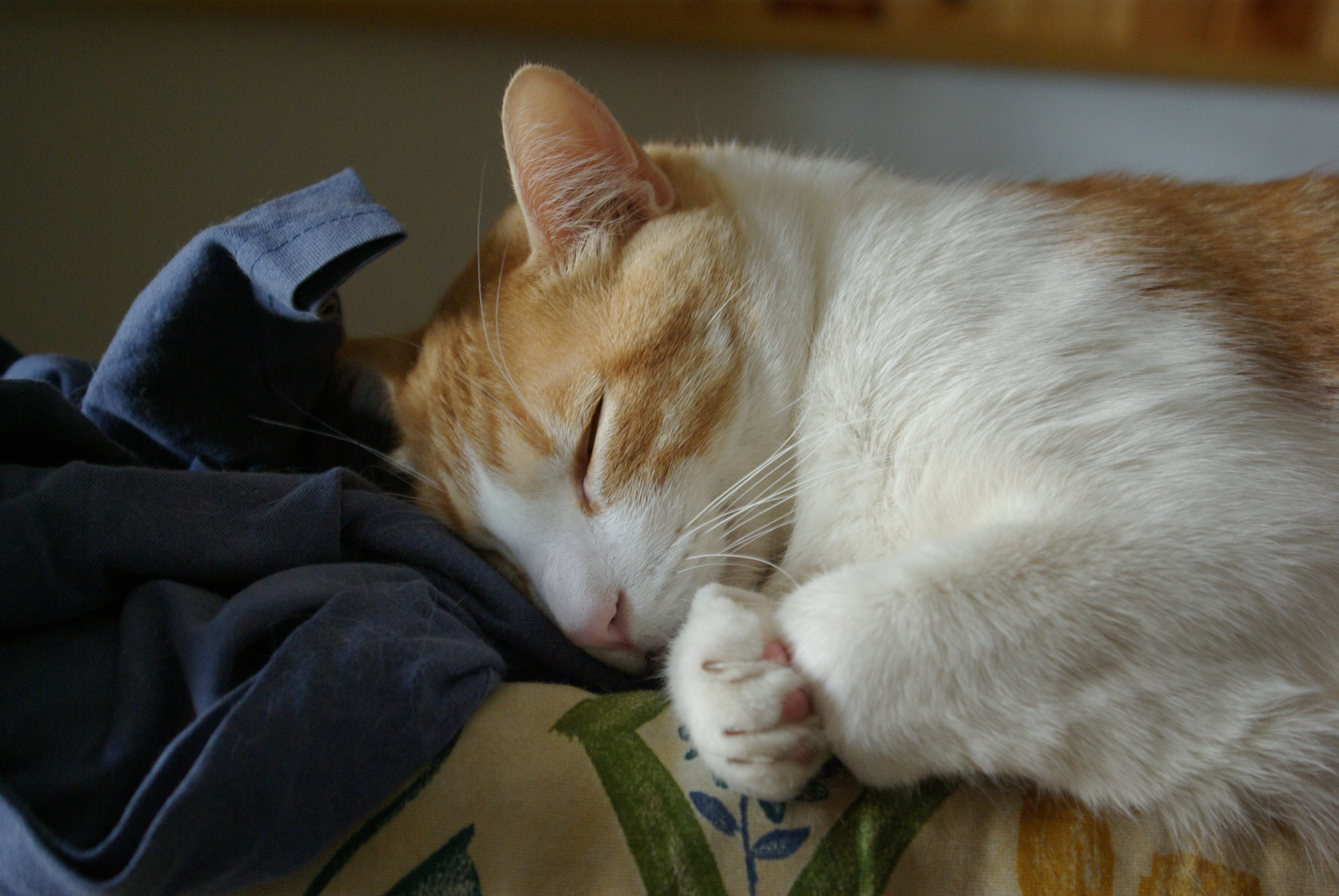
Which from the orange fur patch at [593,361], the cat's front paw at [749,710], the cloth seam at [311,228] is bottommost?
the cat's front paw at [749,710]

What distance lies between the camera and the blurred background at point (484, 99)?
1980 mm

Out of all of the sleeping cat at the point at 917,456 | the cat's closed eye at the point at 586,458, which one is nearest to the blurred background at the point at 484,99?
the sleeping cat at the point at 917,456

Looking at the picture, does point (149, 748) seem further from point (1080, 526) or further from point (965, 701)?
point (1080, 526)

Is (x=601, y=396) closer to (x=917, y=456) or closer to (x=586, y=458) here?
(x=586, y=458)

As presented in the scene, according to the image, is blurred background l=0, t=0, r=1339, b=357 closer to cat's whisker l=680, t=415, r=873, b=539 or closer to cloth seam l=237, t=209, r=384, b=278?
cat's whisker l=680, t=415, r=873, b=539

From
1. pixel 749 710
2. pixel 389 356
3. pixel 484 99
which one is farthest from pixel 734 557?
pixel 484 99

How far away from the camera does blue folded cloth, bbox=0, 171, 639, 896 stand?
2.03 feet

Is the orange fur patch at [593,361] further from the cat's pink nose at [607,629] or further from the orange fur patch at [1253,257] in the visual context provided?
the orange fur patch at [1253,257]

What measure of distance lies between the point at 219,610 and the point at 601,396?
0.46 metres

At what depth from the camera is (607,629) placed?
95 cm

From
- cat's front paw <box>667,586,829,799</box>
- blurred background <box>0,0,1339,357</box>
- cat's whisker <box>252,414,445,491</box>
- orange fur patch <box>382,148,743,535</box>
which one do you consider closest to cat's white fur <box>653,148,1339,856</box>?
cat's front paw <box>667,586,829,799</box>

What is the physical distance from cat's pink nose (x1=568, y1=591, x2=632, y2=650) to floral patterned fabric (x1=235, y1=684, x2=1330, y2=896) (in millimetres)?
162

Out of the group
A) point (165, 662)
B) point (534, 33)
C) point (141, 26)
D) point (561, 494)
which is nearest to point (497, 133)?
point (534, 33)

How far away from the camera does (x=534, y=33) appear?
7.91 feet
